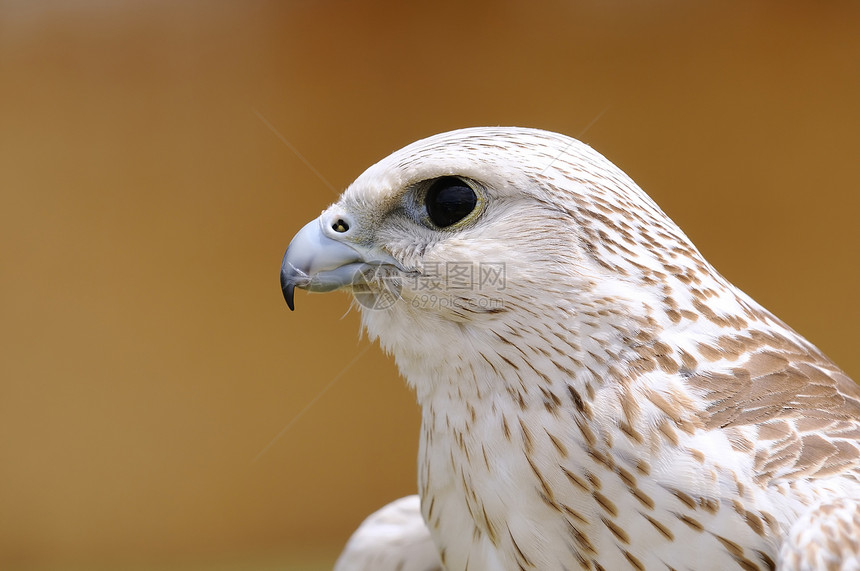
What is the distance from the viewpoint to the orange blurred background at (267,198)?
363cm

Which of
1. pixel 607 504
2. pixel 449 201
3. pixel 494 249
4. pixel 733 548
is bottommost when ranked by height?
pixel 733 548

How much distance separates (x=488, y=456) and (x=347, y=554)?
64 cm

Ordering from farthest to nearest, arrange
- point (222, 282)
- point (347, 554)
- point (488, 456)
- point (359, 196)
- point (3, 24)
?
1. point (222, 282)
2. point (3, 24)
3. point (347, 554)
4. point (359, 196)
5. point (488, 456)

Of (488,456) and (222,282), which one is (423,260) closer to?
(488,456)

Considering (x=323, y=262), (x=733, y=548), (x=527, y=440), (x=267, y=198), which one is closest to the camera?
(x=733, y=548)

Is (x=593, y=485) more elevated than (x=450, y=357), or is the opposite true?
(x=450, y=357)

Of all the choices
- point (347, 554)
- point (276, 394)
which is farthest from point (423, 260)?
point (276, 394)

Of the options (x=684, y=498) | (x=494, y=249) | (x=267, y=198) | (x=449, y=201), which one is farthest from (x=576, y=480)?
(x=267, y=198)

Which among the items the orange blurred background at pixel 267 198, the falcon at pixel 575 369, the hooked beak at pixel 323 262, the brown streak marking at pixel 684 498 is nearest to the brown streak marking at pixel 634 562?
the falcon at pixel 575 369

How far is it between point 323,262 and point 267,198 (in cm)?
254

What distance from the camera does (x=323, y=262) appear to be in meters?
1.32

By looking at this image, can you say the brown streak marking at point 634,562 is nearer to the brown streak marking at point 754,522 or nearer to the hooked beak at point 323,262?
the brown streak marking at point 754,522

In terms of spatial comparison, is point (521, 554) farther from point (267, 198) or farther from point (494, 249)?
point (267, 198)

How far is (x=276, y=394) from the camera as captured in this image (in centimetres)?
393
